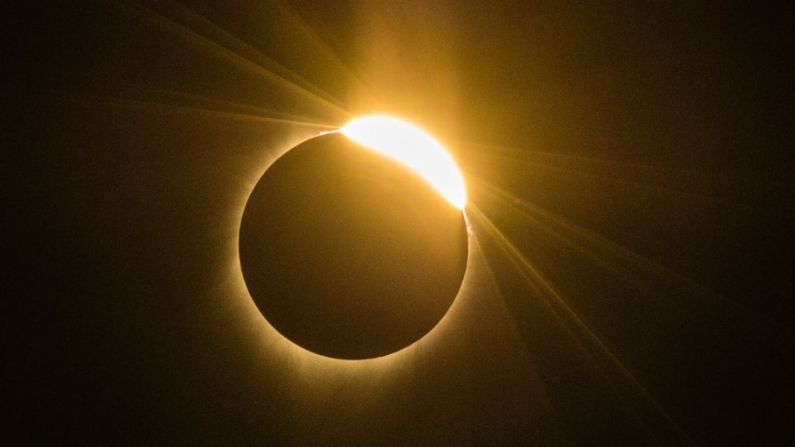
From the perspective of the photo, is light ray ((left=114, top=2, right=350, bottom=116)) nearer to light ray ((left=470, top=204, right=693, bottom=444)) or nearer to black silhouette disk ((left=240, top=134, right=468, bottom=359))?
black silhouette disk ((left=240, top=134, right=468, bottom=359))

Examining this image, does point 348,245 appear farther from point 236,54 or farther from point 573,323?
point 573,323

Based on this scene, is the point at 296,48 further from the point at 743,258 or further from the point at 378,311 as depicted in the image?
the point at 743,258

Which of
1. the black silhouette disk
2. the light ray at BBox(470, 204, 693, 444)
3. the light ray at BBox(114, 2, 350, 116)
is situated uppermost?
the light ray at BBox(114, 2, 350, 116)

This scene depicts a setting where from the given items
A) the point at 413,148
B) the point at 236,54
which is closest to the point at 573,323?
the point at 413,148

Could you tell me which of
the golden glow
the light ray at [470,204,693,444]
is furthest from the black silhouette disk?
the light ray at [470,204,693,444]

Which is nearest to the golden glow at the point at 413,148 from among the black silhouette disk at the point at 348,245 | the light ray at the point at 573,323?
the black silhouette disk at the point at 348,245

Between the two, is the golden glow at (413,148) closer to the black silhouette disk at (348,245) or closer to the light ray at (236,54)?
the black silhouette disk at (348,245)
